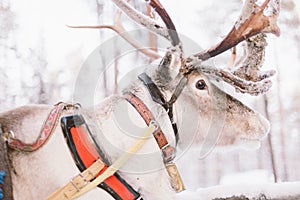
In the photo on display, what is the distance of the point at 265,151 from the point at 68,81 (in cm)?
101

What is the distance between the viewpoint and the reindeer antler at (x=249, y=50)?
3.76ft

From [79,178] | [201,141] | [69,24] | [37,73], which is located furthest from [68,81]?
[79,178]

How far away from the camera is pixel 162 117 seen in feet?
3.36

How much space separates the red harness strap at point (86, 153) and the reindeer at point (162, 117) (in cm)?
2

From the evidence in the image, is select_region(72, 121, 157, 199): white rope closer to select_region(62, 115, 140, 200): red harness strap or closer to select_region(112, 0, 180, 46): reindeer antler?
select_region(62, 115, 140, 200): red harness strap

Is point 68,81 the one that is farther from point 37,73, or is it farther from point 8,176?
point 8,176

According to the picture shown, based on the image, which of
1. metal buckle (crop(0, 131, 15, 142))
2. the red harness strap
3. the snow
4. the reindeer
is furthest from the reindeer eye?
the snow

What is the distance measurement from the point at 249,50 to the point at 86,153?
696 millimetres

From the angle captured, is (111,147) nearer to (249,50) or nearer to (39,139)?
(39,139)

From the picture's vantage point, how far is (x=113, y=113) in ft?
3.30

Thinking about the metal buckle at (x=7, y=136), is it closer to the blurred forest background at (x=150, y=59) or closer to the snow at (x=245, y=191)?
the blurred forest background at (x=150, y=59)

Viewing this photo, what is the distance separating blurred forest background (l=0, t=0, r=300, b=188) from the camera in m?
1.84

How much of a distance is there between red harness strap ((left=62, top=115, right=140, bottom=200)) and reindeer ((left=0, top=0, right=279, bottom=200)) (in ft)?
0.06

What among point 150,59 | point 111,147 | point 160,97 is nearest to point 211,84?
point 160,97
